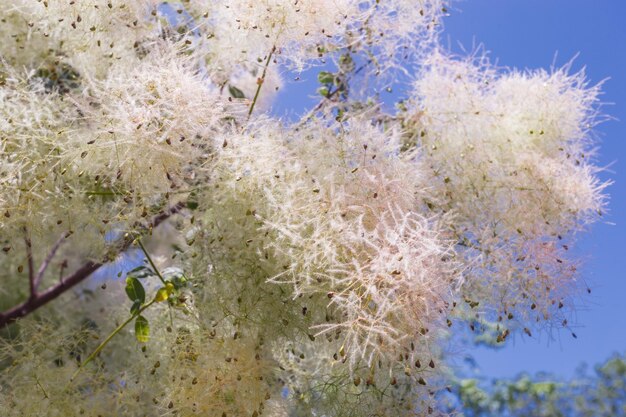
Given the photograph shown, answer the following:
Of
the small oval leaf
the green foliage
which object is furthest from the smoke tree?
the green foliage

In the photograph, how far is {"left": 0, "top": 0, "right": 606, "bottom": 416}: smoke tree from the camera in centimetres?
168

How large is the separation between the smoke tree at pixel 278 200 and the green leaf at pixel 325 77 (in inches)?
0.4

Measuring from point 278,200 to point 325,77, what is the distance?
0.84 meters

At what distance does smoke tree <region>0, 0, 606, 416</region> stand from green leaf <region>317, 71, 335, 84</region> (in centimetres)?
1

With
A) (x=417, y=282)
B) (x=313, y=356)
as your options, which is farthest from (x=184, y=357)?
(x=417, y=282)

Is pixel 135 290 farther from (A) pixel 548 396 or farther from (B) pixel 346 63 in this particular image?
(A) pixel 548 396

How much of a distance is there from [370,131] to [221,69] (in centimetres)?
56

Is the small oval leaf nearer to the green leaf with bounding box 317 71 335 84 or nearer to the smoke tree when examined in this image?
the smoke tree

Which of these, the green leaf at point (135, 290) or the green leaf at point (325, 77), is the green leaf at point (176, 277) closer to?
the green leaf at point (135, 290)

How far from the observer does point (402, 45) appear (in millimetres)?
2422

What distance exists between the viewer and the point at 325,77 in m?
2.48

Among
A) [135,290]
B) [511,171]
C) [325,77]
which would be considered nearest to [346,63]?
[325,77]

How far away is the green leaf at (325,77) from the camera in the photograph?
2480 millimetres

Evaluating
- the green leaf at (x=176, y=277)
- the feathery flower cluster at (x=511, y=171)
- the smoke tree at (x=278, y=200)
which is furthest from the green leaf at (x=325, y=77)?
the green leaf at (x=176, y=277)
